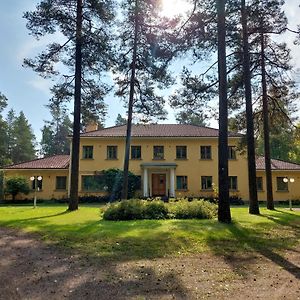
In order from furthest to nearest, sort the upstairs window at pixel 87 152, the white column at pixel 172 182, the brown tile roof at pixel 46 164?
the brown tile roof at pixel 46 164 < the upstairs window at pixel 87 152 < the white column at pixel 172 182

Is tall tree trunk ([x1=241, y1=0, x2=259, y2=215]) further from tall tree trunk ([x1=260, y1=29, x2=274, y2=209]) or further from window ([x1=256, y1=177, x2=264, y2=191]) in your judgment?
window ([x1=256, y1=177, x2=264, y2=191])

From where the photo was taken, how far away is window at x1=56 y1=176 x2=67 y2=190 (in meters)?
31.5

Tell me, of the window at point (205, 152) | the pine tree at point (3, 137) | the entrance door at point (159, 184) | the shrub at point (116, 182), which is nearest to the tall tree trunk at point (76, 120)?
the shrub at point (116, 182)

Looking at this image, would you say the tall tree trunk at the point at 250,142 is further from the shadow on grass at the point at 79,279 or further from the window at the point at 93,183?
the window at the point at 93,183

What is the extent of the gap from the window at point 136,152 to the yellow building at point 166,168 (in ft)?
0.31

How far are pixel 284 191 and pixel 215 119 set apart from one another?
16155mm

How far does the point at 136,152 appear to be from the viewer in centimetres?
3136

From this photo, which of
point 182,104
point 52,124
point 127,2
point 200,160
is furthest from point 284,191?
point 52,124

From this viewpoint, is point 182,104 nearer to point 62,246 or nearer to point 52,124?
point 62,246

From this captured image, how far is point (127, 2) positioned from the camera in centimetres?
2114

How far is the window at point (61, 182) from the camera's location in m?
31.5

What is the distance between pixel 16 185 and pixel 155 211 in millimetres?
18895

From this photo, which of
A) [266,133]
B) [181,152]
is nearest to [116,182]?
[181,152]

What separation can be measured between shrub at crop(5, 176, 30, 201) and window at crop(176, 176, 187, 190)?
44.5 feet
